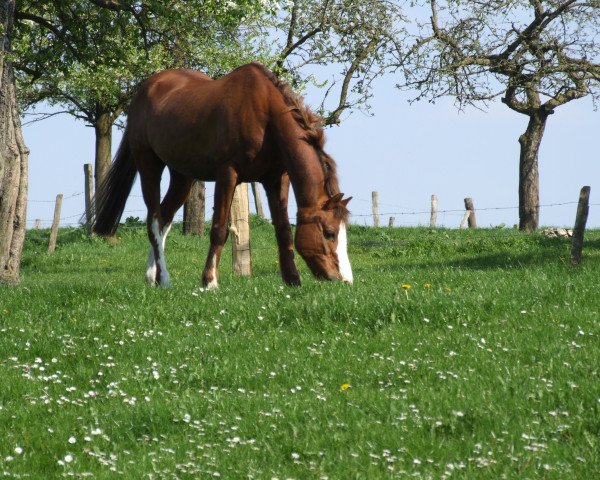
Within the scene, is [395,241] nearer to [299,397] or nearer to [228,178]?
[228,178]

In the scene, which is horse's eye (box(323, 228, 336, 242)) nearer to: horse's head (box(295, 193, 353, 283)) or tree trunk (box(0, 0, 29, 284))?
horse's head (box(295, 193, 353, 283))

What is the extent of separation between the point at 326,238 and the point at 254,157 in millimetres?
1574

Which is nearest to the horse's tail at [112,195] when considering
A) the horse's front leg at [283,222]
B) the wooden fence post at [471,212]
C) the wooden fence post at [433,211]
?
the horse's front leg at [283,222]

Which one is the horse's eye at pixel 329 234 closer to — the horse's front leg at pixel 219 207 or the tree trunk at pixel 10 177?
the horse's front leg at pixel 219 207

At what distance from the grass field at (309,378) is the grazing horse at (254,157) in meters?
0.85

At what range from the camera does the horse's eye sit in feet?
42.2

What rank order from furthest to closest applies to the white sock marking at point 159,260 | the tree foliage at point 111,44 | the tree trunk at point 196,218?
the tree trunk at point 196,218 < the tree foliage at point 111,44 < the white sock marking at point 159,260

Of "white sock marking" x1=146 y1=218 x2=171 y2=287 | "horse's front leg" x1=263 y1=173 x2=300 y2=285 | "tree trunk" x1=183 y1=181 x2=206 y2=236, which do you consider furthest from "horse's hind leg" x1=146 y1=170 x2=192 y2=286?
"tree trunk" x1=183 y1=181 x2=206 y2=236

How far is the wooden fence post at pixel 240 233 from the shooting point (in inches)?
730

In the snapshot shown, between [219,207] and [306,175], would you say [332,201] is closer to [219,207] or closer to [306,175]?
[306,175]

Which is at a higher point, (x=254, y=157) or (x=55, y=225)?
(x=254, y=157)

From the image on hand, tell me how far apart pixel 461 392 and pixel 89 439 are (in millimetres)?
2861

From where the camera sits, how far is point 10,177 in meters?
17.6

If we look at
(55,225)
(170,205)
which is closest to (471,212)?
(55,225)
